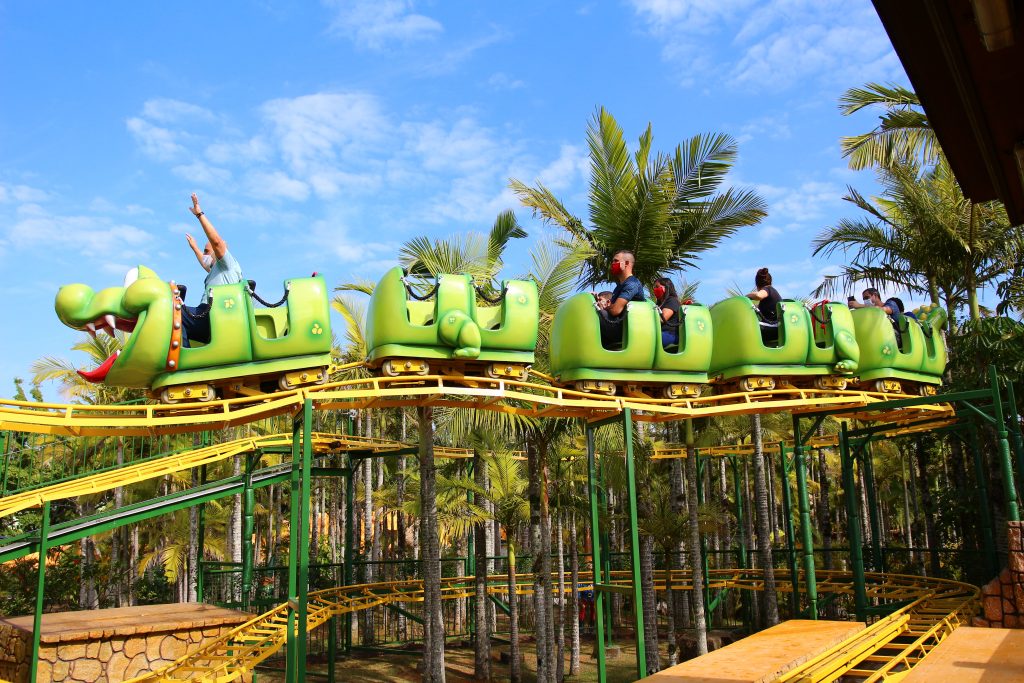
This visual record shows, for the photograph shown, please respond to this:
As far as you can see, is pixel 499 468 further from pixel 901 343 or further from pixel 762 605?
pixel 762 605

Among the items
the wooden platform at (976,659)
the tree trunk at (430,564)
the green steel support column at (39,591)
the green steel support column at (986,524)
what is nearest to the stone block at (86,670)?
the green steel support column at (39,591)

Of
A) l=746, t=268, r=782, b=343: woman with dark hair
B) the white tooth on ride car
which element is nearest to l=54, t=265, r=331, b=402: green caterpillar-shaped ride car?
the white tooth on ride car

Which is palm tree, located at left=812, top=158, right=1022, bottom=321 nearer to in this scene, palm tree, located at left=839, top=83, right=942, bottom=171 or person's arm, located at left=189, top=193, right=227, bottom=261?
palm tree, located at left=839, top=83, right=942, bottom=171

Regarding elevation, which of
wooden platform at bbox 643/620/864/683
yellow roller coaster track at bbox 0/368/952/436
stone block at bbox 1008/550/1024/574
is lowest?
wooden platform at bbox 643/620/864/683

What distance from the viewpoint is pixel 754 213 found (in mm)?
14109

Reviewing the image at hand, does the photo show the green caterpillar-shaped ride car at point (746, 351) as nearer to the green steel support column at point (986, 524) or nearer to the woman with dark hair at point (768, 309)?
the woman with dark hair at point (768, 309)

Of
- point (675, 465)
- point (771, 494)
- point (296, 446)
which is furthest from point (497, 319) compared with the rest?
point (771, 494)

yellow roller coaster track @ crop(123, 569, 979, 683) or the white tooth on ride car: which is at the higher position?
the white tooth on ride car

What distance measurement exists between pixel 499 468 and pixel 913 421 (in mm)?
7601

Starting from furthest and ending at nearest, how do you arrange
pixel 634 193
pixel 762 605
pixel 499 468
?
1. pixel 762 605
2. pixel 499 468
3. pixel 634 193

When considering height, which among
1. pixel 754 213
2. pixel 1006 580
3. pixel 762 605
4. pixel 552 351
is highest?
pixel 754 213

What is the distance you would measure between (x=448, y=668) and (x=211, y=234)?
39.9 ft

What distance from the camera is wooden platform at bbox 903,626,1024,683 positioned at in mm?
6026

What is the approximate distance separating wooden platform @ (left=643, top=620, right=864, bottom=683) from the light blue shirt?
5918 mm
